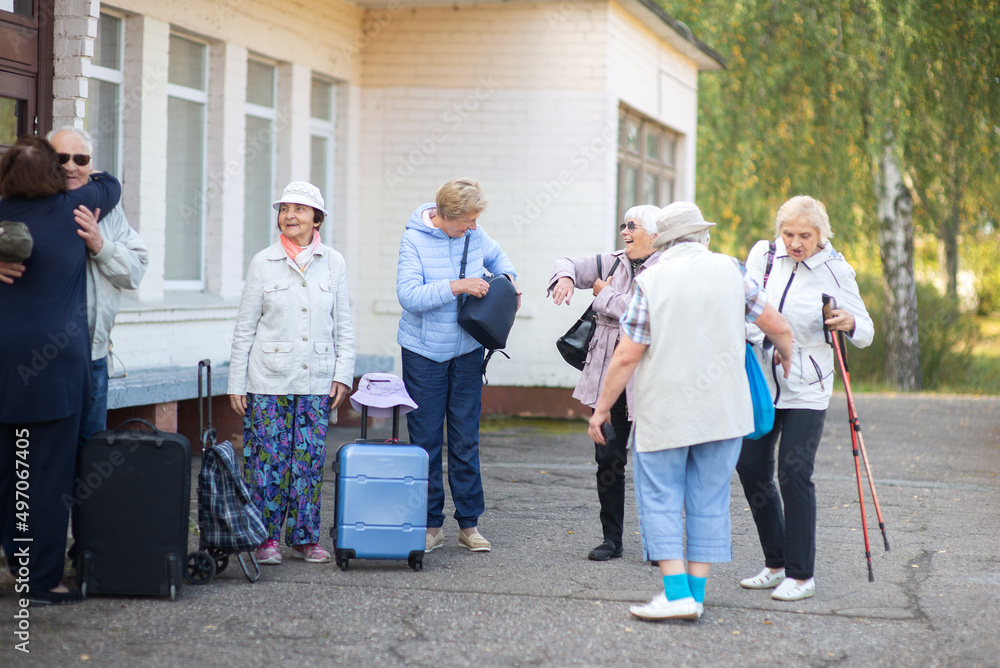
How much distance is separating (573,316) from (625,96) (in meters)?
2.60

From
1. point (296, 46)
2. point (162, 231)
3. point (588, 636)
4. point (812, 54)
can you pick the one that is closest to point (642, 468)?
point (588, 636)

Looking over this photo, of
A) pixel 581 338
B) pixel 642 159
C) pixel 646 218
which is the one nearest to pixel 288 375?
pixel 581 338

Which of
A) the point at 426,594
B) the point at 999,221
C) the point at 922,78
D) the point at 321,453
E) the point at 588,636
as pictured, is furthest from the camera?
the point at 999,221

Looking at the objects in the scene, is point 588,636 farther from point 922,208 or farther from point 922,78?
point 922,208

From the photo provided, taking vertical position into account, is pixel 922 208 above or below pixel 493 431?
above

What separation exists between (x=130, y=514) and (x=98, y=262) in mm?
1132

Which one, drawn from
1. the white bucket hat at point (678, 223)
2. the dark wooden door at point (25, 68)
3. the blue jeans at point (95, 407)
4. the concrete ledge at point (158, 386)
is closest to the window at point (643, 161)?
the concrete ledge at point (158, 386)

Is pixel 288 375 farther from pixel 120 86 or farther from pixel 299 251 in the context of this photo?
pixel 120 86

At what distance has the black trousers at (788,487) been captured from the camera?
5.31 m

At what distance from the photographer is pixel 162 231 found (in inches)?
370

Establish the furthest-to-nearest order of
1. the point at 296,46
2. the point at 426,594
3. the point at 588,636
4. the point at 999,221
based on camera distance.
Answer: the point at 999,221, the point at 296,46, the point at 426,594, the point at 588,636

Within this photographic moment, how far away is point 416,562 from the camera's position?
18.9 feet

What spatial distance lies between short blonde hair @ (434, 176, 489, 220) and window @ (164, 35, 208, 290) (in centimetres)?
460

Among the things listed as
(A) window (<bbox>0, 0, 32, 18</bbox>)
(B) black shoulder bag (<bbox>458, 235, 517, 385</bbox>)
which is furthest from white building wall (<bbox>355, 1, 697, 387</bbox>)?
(B) black shoulder bag (<bbox>458, 235, 517, 385</bbox>)
